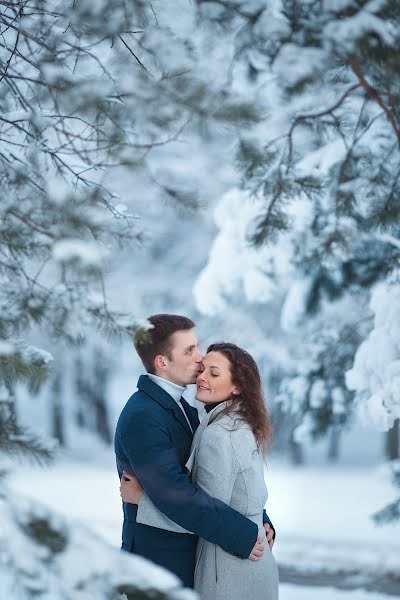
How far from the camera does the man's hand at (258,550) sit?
3004 mm

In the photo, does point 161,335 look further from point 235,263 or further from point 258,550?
point 235,263

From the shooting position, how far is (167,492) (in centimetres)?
287

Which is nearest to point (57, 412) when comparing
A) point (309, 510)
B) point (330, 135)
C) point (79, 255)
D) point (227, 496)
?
point (309, 510)

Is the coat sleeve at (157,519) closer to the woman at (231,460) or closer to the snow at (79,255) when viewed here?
the woman at (231,460)

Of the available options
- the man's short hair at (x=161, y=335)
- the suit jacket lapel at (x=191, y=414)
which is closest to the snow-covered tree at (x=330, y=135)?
the man's short hair at (x=161, y=335)

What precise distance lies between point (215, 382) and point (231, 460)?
0.35 meters

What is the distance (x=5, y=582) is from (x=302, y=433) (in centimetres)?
509

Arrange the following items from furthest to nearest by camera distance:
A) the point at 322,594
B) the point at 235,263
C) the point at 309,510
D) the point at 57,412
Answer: the point at 57,412, the point at 309,510, the point at 235,263, the point at 322,594

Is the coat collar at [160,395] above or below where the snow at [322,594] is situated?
below

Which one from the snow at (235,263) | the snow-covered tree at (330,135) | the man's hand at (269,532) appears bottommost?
the man's hand at (269,532)

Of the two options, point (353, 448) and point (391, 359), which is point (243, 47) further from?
point (353, 448)

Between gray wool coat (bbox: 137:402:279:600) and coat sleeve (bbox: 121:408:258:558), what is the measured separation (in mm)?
78

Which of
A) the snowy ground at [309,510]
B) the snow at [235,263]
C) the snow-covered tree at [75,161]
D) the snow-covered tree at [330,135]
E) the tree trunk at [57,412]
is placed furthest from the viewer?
the tree trunk at [57,412]

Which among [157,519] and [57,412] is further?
[57,412]
